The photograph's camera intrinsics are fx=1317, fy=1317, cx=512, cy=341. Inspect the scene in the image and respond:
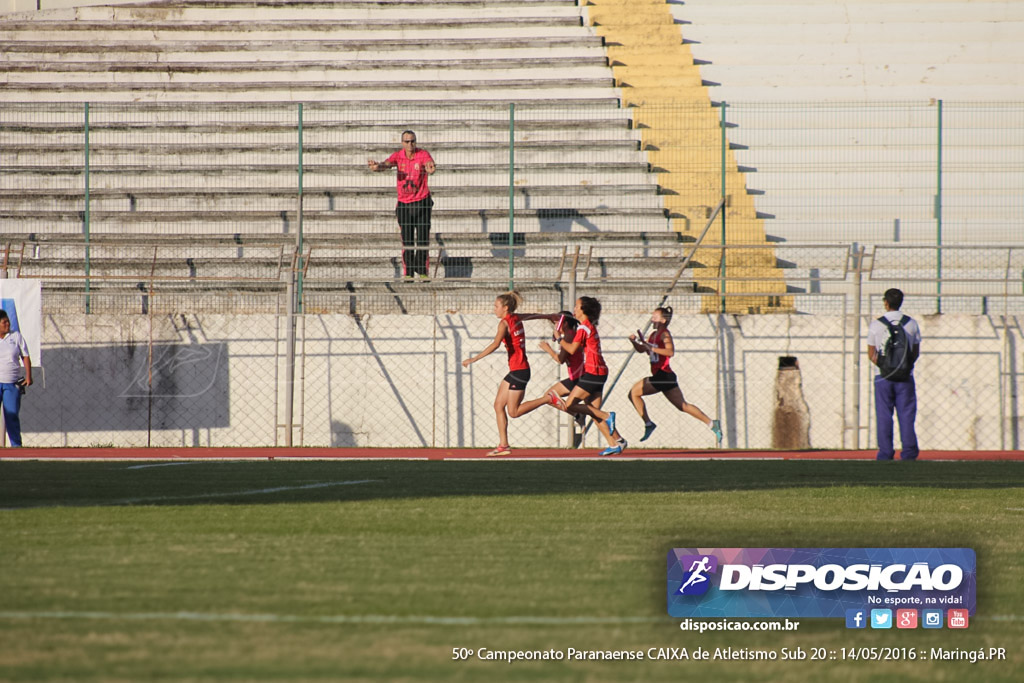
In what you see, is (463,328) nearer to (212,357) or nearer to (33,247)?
(212,357)

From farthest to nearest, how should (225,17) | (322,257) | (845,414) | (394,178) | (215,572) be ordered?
1. (225,17)
2. (394,178)
3. (322,257)
4. (845,414)
5. (215,572)

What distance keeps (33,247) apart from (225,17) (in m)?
7.23

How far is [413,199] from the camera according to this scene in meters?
17.3

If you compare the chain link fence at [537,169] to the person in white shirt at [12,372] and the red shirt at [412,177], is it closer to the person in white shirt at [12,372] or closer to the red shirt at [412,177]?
the red shirt at [412,177]

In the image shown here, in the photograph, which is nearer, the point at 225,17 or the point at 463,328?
the point at 463,328

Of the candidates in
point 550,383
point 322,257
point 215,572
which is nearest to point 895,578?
point 215,572

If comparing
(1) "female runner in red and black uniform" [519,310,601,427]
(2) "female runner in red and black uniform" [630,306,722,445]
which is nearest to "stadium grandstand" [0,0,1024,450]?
(2) "female runner in red and black uniform" [630,306,722,445]

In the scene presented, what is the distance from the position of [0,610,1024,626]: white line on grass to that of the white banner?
11275 mm

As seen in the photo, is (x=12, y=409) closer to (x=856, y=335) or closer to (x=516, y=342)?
(x=516, y=342)

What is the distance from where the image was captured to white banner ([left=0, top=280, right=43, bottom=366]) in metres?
15.0

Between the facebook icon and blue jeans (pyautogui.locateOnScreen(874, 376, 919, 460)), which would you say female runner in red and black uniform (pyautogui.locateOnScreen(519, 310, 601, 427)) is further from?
the facebook icon

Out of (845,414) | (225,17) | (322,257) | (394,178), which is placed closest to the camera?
(845,414)

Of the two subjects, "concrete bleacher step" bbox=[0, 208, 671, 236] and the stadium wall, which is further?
"concrete bleacher step" bbox=[0, 208, 671, 236]

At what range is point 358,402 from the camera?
52.7 feet
